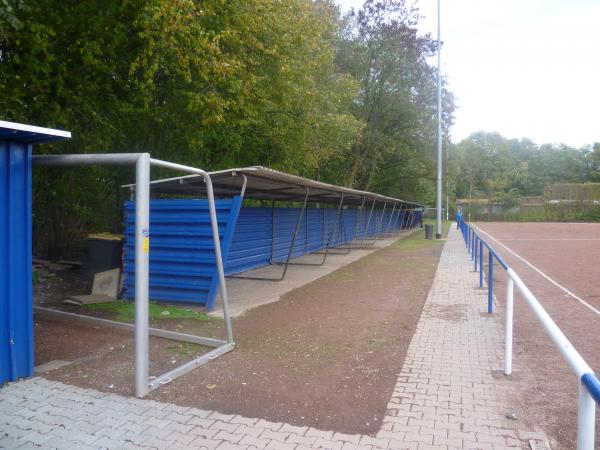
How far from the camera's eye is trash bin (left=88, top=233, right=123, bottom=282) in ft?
26.8

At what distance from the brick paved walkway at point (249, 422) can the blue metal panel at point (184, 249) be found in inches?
128

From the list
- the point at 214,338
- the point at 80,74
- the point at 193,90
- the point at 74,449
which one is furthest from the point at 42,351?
the point at 193,90

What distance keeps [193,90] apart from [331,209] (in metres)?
8.78

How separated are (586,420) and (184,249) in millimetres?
6289

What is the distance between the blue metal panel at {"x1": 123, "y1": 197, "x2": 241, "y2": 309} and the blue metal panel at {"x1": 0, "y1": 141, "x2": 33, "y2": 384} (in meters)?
3.13

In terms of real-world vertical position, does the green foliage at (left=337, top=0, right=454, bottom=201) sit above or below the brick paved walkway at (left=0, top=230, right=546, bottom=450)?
above

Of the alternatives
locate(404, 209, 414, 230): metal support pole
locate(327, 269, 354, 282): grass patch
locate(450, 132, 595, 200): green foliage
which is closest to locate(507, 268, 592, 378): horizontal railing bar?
locate(327, 269, 354, 282): grass patch

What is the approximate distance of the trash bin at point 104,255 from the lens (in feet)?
26.8

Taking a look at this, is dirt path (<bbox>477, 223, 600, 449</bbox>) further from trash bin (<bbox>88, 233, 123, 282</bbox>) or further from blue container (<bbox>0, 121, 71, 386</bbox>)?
trash bin (<bbox>88, 233, 123, 282</bbox>)

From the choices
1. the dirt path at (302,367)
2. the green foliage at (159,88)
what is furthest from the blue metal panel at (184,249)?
the green foliage at (159,88)

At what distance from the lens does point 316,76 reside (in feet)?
61.1

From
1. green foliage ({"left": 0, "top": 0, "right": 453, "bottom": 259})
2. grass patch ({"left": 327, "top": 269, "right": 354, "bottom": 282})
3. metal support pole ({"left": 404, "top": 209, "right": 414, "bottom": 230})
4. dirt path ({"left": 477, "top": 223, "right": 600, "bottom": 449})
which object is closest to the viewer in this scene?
dirt path ({"left": 477, "top": 223, "right": 600, "bottom": 449})

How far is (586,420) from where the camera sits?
1982mm

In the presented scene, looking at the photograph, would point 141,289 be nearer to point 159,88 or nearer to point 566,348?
point 566,348
